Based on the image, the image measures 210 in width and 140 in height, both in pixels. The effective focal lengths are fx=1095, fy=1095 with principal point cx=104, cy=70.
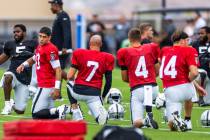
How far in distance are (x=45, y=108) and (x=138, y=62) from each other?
1899 mm

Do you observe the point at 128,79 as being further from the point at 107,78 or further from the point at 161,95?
the point at 161,95

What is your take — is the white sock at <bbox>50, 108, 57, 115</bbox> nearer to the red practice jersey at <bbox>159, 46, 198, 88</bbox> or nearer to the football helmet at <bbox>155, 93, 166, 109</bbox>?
the red practice jersey at <bbox>159, 46, 198, 88</bbox>

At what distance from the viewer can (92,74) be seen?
18.6 m

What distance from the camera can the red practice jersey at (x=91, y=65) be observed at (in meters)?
18.5

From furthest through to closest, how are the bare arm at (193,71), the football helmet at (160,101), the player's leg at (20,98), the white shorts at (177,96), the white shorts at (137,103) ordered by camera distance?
the football helmet at (160,101)
the player's leg at (20,98)
the white shorts at (137,103)
the white shorts at (177,96)
the bare arm at (193,71)

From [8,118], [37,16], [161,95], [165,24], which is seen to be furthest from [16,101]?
[37,16]

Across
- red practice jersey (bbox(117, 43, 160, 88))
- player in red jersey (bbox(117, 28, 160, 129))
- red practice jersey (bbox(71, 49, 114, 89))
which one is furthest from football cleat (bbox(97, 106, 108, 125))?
red practice jersey (bbox(117, 43, 160, 88))

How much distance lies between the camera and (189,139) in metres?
Result: 16.8

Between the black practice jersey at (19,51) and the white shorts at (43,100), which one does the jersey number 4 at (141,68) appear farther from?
the black practice jersey at (19,51)

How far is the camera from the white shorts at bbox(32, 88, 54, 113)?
18.8m

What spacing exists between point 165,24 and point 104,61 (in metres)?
22.1

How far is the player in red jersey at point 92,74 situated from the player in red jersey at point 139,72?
478mm

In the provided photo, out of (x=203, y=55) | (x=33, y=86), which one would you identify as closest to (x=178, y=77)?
(x=203, y=55)

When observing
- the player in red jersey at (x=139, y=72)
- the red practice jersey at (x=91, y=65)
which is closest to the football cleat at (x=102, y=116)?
the red practice jersey at (x=91, y=65)
